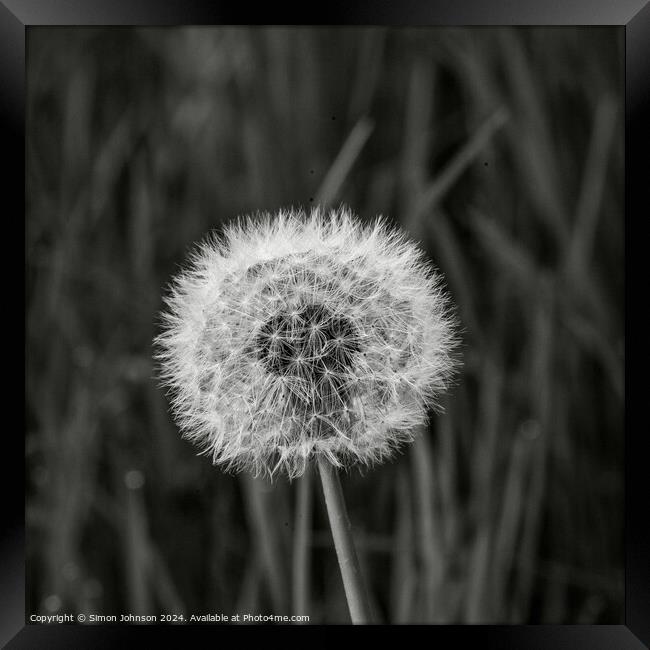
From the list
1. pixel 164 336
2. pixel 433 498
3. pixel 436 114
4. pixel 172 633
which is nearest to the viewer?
pixel 172 633

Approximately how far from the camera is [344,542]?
1.12m

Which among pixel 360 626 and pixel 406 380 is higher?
pixel 406 380

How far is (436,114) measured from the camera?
1809 mm

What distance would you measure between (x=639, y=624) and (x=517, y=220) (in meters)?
1.13

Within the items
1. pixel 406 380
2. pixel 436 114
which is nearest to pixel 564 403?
pixel 406 380

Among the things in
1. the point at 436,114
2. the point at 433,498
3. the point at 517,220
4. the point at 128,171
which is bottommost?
the point at 433,498

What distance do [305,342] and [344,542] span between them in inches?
15.6

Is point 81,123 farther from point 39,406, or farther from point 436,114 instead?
point 436,114

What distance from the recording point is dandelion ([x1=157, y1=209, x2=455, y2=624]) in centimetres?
126
